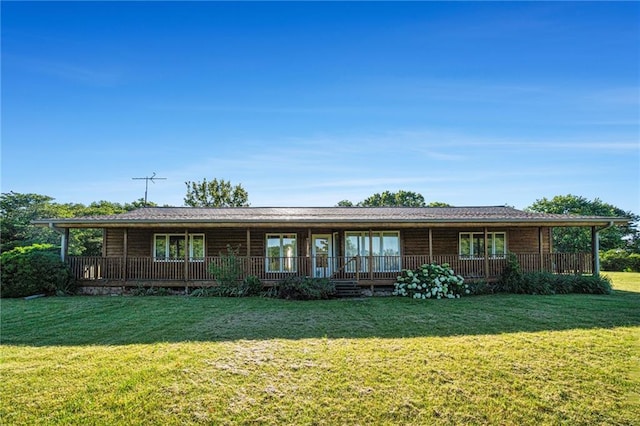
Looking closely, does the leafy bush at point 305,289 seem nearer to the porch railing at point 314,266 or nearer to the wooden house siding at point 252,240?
the porch railing at point 314,266

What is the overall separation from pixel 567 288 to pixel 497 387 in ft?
34.8

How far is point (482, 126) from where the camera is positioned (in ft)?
52.9

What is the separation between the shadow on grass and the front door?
3391 millimetres

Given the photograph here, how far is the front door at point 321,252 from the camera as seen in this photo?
51.4 feet

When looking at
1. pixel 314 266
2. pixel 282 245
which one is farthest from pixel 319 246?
pixel 282 245

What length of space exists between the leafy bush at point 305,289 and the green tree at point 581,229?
2402 cm

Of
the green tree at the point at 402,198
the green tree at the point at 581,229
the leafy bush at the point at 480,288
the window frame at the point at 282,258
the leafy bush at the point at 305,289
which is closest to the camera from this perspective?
the leafy bush at the point at 305,289

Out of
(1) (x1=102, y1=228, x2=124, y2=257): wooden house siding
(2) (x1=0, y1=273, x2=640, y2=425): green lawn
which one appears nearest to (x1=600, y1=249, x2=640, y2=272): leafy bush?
(2) (x1=0, y1=273, x2=640, y2=425): green lawn

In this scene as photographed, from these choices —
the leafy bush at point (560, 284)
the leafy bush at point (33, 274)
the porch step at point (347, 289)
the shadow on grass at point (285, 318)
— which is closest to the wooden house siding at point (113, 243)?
the leafy bush at point (33, 274)

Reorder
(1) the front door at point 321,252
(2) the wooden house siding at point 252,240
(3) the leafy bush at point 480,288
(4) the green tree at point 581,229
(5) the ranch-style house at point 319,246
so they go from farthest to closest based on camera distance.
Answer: (4) the green tree at point 581,229
(2) the wooden house siding at point 252,240
(1) the front door at point 321,252
(5) the ranch-style house at point 319,246
(3) the leafy bush at point 480,288

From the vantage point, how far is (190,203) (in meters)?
44.8

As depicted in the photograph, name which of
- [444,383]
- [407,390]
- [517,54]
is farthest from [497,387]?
[517,54]

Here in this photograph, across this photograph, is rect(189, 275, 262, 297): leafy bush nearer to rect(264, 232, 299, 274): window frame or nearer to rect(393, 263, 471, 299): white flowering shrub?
rect(264, 232, 299, 274): window frame

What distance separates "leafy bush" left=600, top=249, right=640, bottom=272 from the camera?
25.0 meters
